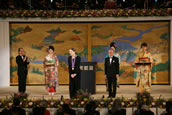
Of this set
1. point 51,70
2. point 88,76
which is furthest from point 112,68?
point 51,70

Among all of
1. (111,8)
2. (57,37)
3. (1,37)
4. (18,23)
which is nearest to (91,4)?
Answer: (111,8)

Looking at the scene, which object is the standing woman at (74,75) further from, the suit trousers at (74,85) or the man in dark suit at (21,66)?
the man in dark suit at (21,66)

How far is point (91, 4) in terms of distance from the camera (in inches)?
523

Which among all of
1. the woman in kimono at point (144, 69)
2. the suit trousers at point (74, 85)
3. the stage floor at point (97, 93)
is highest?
the woman in kimono at point (144, 69)

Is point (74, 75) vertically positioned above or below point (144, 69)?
below

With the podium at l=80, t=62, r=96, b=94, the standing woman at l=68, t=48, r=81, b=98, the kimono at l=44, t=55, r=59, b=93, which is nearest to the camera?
the standing woman at l=68, t=48, r=81, b=98

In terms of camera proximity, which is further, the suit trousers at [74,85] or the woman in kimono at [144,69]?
the woman in kimono at [144,69]

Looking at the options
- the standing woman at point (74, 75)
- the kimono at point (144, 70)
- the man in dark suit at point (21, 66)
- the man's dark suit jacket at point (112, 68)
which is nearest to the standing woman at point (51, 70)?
the man in dark suit at point (21, 66)

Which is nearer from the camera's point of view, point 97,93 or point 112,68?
point 112,68

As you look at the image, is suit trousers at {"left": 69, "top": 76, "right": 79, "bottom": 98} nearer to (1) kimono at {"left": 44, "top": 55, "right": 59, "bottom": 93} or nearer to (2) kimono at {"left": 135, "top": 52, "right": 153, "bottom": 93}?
(1) kimono at {"left": 44, "top": 55, "right": 59, "bottom": 93}

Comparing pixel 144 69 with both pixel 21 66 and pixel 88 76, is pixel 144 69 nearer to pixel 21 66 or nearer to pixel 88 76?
pixel 88 76

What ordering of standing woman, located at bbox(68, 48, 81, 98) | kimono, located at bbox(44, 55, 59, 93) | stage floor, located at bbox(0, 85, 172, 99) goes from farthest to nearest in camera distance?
kimono, located at bbox(44, 55, 59, 93), stage floor, located at bbox(0, 85, 172, 99), standing woman, located at bbox(68, 48, 81, 98)

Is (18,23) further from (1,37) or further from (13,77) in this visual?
(13,77)

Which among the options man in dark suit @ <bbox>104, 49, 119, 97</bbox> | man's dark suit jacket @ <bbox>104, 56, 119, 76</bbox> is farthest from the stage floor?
man's dark suit jacket @ <bbox>104, 56, 119, 76</bbox>
